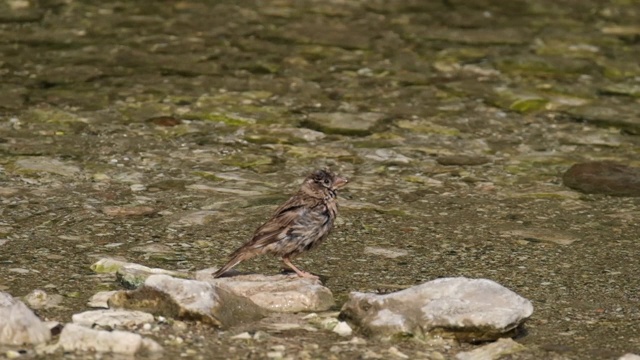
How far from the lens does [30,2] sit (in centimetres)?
1352

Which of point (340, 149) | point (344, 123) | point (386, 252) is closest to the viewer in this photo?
point (386, 252)

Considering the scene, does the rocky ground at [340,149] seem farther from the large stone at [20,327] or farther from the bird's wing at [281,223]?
the bird's wing at [281,223]

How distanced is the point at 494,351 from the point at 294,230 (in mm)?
1547

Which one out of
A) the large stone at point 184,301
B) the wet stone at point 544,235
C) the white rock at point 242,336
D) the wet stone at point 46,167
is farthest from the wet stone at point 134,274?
the wet stone at point 544,235

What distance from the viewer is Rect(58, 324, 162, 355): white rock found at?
5.36 m

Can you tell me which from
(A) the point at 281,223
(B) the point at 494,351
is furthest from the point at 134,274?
(B) the point at 494,351

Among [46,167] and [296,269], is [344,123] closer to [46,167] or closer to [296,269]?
[46,167]

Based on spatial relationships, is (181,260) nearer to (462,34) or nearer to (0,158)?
(0,158)

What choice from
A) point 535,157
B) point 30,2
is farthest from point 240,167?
point 30,2

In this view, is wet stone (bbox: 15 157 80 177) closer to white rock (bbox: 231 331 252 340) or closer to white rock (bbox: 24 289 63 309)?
white rock (bbox: 24 289 63 309)

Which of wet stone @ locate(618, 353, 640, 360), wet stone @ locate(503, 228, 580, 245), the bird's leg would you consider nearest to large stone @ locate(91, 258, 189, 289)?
the bird's leg

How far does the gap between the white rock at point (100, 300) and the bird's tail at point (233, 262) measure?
569mm

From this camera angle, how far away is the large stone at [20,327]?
543 cm

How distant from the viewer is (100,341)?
537 centimetres
